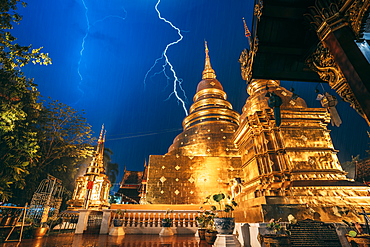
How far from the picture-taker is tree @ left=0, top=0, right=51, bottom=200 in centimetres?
614

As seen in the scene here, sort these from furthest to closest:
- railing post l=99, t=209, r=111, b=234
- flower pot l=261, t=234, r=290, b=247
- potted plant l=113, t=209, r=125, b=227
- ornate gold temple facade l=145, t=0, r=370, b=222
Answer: railing post l=99, t=209, r=111, b=234
potted plant l=113, t=209, r=125, b=227
flower pot l=261, t=234, r=290, b=247
ornate gold temple facade l=145, t=0, r=370, b=222

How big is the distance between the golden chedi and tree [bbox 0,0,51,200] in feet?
29.2

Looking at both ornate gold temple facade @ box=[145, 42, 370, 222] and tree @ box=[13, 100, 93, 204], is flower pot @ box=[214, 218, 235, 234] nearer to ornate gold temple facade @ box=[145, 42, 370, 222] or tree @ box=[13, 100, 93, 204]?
ornate gold temple facade @ box=[145, 42, 370, 222]

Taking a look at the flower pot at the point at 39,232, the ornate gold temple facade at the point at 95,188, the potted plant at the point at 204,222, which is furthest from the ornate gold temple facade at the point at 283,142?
the flower pot at the point at 39,232

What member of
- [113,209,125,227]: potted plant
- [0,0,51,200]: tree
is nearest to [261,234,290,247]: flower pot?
[113,209,125,227]: potted plant

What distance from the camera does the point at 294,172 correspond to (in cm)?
810

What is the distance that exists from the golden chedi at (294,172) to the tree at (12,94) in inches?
351

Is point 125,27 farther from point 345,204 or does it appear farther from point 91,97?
point 345,204

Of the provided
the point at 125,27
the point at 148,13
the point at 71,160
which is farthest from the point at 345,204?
the point at 125,27

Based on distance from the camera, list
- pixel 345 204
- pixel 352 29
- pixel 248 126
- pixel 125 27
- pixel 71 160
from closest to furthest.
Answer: pixel 352 29 → pixel 345 204 → pixel 248 126 → pixel 71 160 → pixel 125 27

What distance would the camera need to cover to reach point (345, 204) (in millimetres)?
6535

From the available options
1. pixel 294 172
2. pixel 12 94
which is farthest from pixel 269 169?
pixel 12 94

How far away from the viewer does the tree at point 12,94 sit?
6.14 m

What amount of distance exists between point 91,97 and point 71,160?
73357 millimetres
